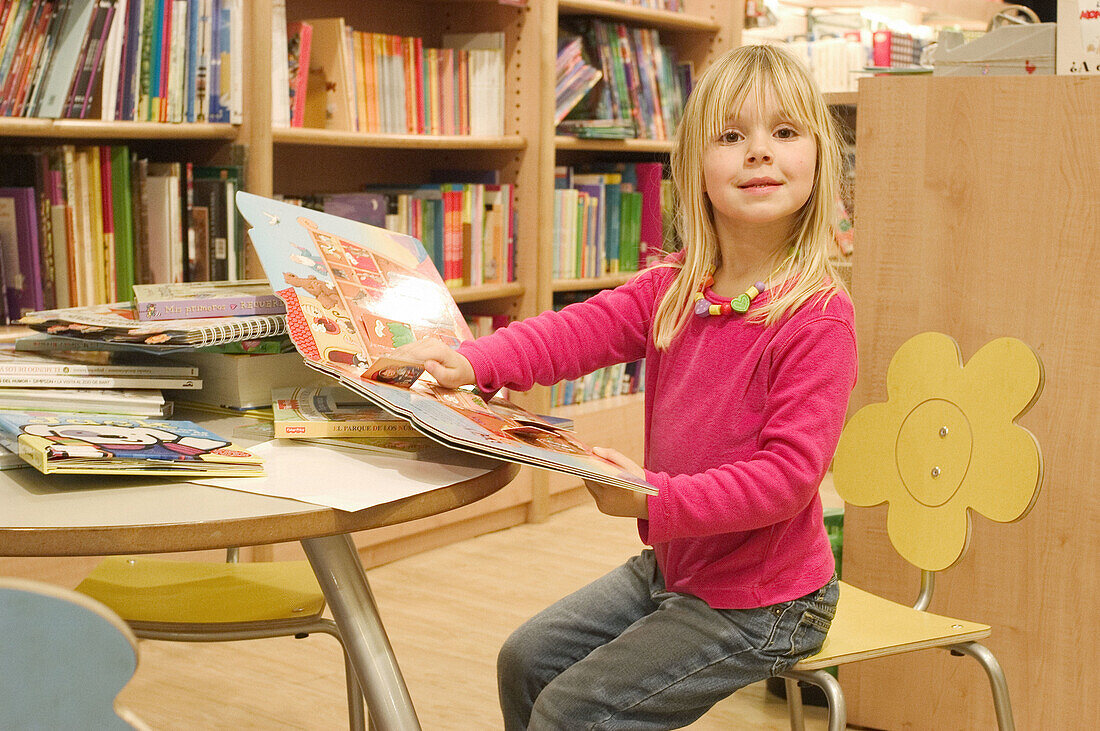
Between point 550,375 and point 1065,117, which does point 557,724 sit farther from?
point 1065,117

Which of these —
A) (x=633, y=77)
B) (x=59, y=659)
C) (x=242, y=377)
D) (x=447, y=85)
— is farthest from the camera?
(x=633, y=77)

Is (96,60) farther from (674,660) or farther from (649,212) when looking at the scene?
(649,212)

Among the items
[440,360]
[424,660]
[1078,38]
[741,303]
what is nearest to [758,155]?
[741,303]

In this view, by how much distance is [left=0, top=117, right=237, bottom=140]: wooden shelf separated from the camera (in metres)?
2.05

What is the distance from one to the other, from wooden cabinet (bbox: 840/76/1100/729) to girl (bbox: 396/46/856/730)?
0.53 meters

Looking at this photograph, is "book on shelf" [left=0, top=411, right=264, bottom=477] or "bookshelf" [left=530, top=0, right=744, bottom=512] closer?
"book on shelf" [left=0, top=411, right=264, bottom=477]

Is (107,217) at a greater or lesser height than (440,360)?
greater

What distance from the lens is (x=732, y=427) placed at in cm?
123

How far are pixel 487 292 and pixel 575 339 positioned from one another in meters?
1.62

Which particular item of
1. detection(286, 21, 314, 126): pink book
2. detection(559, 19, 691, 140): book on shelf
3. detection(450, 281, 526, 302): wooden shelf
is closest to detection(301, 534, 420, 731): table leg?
detection(286, 21, 314, 126): pink book

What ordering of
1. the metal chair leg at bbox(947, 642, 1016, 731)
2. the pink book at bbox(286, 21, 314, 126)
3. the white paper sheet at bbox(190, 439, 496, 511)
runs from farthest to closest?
the pink book at bbox(286, 21, 314, 126), the metal chair leg at bbox(947, 642, 1016, 731), the white paper sheet at bbox(190, 439, 496, 511)

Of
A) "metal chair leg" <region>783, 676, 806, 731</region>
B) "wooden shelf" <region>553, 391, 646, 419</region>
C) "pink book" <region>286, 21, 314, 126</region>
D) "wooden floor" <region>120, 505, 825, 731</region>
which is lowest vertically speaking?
"wooden floor" <region>120, 505, 825, 731</region>

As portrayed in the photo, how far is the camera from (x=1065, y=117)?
1638mm

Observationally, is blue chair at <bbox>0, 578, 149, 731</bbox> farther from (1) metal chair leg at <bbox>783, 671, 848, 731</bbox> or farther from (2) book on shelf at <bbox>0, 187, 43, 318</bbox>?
(2) book on shelf at <bbox>0, 187, 43, 318</bbox>
